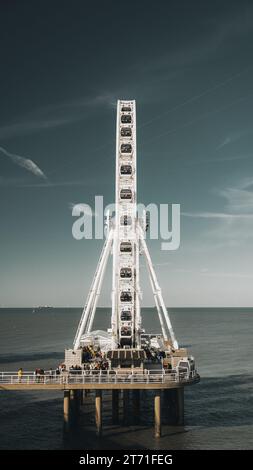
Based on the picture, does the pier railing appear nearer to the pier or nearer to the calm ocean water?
the pier

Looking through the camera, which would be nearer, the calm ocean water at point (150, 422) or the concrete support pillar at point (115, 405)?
the calm ocean water at point (150, 422)

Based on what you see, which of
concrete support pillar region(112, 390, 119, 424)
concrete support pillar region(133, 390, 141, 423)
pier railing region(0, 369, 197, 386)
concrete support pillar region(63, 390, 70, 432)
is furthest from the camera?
concrete support pillar region(133, 390, 141, 423)

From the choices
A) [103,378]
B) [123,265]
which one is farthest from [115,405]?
[123,265]

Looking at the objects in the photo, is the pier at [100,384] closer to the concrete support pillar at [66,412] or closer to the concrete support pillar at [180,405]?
the concrete support pillar at [66,412]

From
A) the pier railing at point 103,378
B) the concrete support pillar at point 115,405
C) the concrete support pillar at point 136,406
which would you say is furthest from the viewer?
the concrete support pillar at point 136,406

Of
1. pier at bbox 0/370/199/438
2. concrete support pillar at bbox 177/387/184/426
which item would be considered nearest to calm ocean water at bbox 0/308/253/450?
concrete support pillar at bbox 177/387/184/426

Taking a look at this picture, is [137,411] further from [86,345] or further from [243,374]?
[243,374]

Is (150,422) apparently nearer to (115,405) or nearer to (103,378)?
(115,405)

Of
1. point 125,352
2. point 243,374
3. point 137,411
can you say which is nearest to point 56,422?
point 137,411

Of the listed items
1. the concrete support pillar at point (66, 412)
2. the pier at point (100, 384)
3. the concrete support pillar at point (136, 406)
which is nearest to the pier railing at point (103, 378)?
the pier at point (100, 384)

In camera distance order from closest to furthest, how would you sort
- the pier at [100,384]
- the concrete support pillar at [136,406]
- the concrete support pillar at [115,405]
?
the pier at [100,384]
the concrete support pillar at [115,405]
the concrete support pillar at [136,406]

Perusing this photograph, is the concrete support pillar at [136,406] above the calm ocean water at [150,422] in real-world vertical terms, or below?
above
